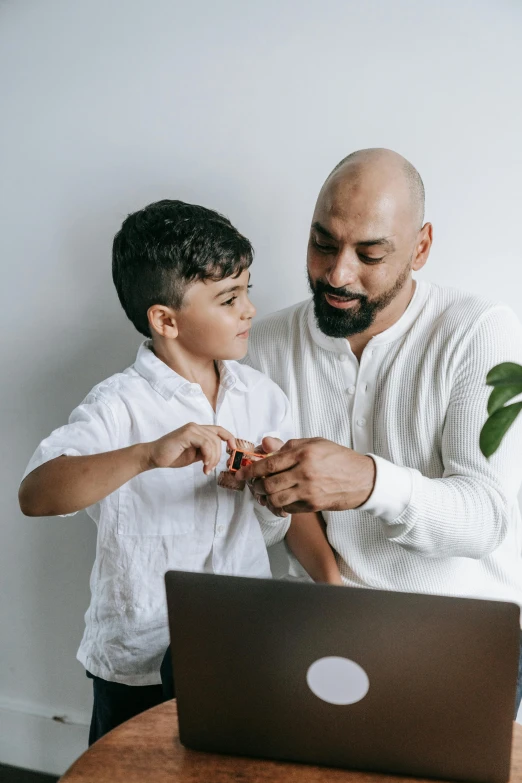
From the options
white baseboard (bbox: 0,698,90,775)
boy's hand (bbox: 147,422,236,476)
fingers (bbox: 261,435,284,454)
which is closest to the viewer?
boy's hand (bbox: 147,422,236,476)

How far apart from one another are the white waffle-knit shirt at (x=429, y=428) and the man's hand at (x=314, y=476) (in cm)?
14

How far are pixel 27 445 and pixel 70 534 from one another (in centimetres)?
26

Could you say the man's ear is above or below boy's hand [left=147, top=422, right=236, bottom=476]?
above

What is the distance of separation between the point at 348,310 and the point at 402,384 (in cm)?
19

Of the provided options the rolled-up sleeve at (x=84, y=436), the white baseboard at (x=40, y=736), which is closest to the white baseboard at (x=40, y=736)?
the white baseboard at (x=40, y=736)

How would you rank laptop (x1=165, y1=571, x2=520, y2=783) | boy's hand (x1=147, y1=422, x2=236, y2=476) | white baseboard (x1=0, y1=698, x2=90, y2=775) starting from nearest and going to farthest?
laptop (x1=165, y1=571, x2=520, y2=783) < boy's hand (x1=147, y1=422, x2=236, y2=476) < white baseboard (x1=0, y1=698, x2=90, y2=775)

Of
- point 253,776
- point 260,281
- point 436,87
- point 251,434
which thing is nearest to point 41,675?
point 251,434

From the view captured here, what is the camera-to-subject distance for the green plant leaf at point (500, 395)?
763mm

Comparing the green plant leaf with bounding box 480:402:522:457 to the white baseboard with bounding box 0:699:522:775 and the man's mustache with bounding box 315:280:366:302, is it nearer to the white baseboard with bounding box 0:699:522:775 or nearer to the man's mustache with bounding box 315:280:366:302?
the man's mustache with bounding box 315:280:366:302

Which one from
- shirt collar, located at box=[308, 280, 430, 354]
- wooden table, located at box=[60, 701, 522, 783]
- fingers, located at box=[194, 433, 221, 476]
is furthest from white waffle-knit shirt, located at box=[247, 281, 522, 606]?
wooden table, located at box=[60, 701, 522, 783]

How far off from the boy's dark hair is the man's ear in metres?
0.35

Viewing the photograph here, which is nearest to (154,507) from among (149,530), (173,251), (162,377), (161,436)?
(149,530)

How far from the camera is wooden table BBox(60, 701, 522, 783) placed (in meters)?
0.79

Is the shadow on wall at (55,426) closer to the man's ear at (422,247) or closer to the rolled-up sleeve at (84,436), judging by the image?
the rolled-up sleeve at (84,436)
